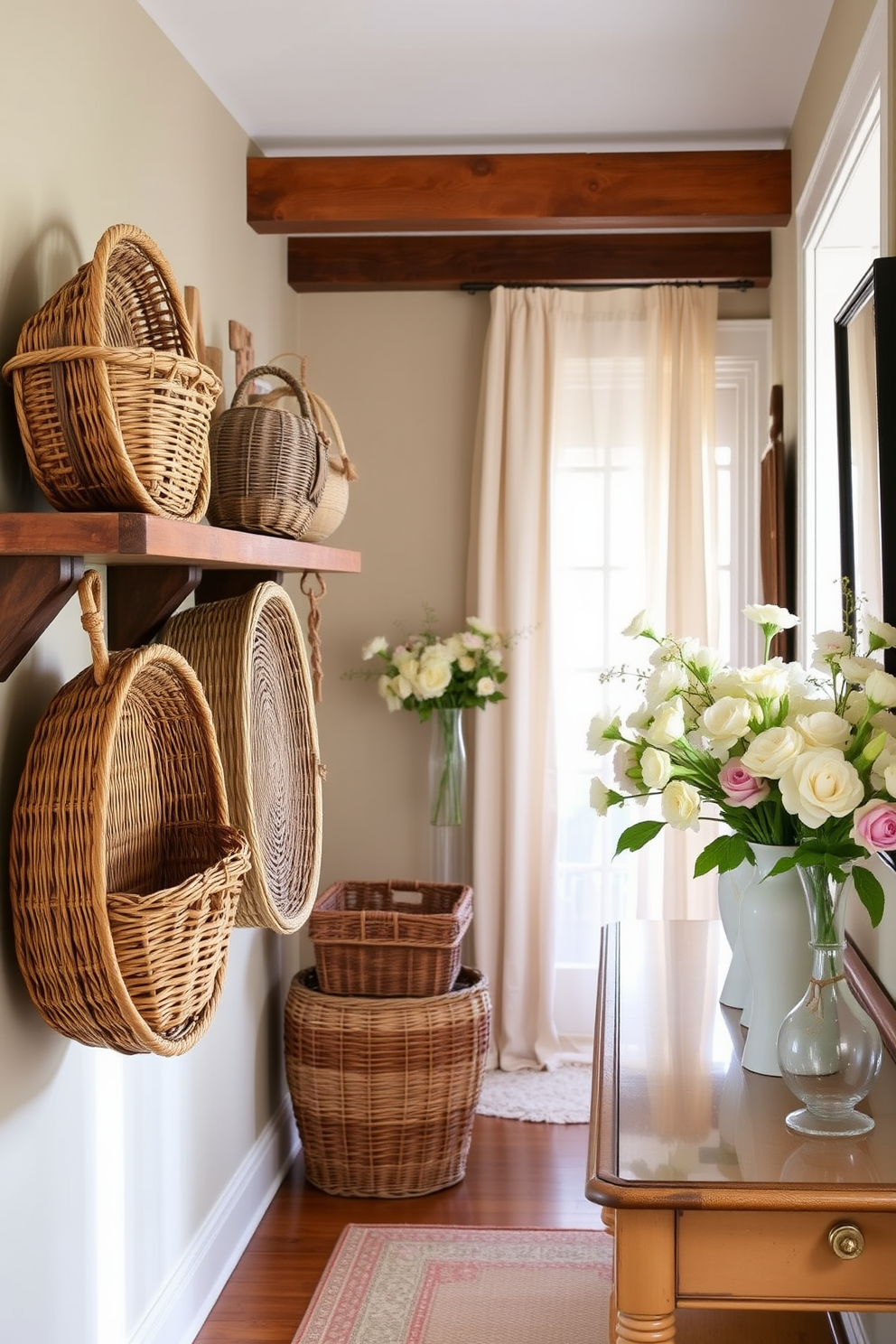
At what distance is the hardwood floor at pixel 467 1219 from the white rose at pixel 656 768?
55.3 inches

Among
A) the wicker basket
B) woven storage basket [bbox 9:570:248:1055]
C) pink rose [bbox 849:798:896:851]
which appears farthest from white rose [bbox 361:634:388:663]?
pink rose [bbox 849:798:896:851]

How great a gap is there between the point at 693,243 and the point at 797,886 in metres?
2.64

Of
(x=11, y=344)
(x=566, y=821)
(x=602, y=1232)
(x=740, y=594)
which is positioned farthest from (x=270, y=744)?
(x=740, y=594)

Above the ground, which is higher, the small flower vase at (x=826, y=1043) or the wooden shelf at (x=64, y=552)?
the wooden shelf at (x=64, y=552)

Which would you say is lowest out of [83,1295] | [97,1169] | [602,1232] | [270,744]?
[602,1232]

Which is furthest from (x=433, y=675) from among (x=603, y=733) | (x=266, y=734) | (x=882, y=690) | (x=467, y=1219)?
(x=882, y=690)

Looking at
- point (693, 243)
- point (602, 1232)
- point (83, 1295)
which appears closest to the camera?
point (83, 1295)

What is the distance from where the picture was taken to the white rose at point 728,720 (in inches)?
62.7

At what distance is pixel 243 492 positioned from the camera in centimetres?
238

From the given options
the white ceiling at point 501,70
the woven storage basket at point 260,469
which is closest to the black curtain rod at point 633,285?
the white ceiling at point 501,70

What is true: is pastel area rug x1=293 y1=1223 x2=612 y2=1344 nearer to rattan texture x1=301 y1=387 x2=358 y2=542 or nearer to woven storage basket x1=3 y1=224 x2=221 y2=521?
rattan texture x1=301 y1=387 x2=358 y2=542

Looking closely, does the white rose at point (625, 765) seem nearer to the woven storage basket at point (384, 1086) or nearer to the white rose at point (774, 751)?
the white rose at point (774, 751)

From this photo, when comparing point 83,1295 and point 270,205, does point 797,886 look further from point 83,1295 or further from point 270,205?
point 270,205

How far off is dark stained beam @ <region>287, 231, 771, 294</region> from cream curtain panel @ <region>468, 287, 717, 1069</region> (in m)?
0.06
